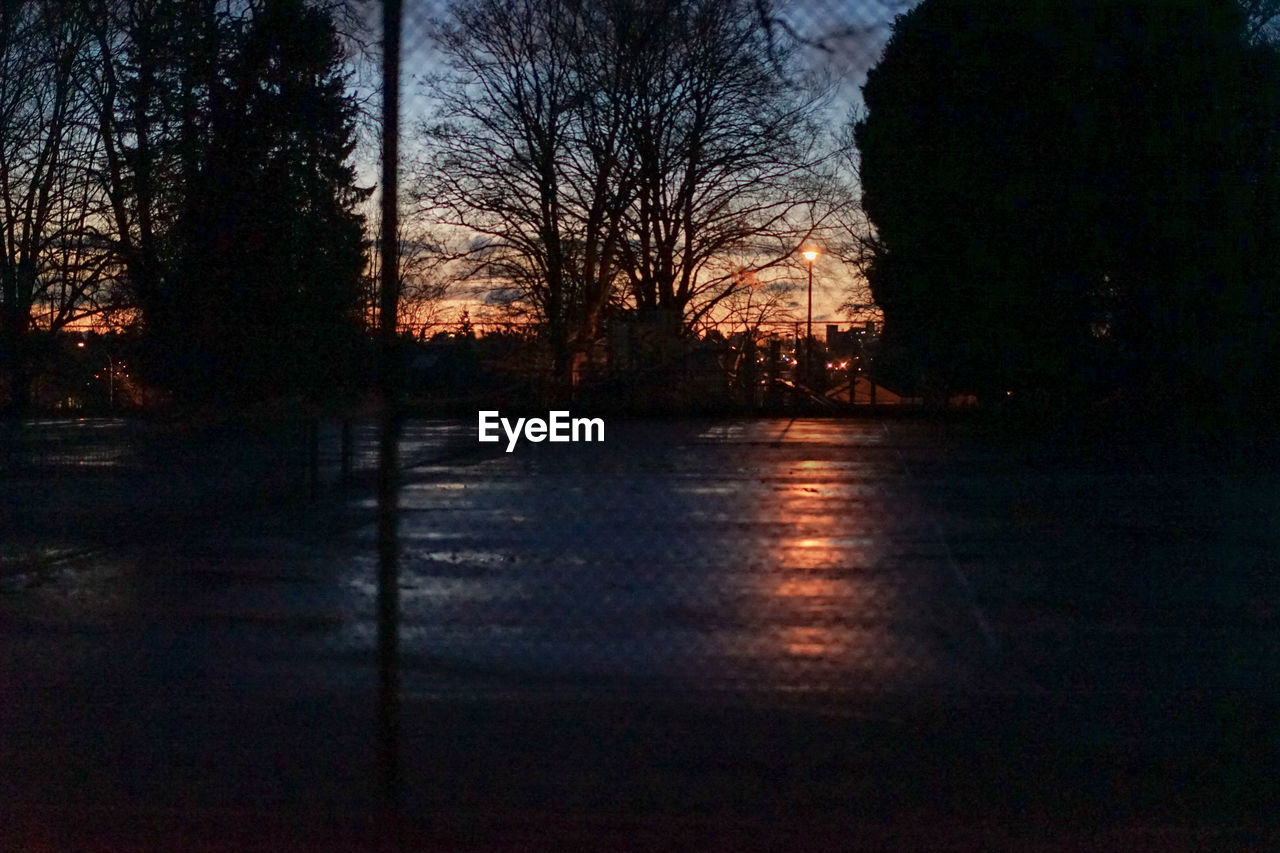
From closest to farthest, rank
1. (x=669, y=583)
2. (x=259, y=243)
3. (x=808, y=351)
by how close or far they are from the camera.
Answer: (x=669, y=583) → (x=259, y=243) → (x=808, y=351)

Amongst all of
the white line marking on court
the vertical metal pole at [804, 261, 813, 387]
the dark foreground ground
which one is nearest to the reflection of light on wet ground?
the dark foreground ground

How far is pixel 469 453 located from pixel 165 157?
5706 millimetres

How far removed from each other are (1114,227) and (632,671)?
15.1 m

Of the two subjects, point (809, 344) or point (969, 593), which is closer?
point (969, 593)

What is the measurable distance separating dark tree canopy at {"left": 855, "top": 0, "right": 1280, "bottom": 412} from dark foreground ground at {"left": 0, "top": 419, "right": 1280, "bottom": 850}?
6.55 meters

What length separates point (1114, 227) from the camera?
19.0m

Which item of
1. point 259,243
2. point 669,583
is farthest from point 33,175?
point 669,583

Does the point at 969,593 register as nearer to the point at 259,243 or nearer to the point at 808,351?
the point at 259,243

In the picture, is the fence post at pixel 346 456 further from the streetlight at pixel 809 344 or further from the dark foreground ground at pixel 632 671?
the streetlight at pixel 809 344

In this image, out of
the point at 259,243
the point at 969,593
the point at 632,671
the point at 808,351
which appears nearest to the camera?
the point at 632,671

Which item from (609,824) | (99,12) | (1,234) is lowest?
(609,824)

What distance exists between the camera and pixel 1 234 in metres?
19.8

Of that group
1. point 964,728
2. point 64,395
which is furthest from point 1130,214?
point 64,395

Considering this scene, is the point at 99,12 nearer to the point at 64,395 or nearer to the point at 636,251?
the point at 64,395
